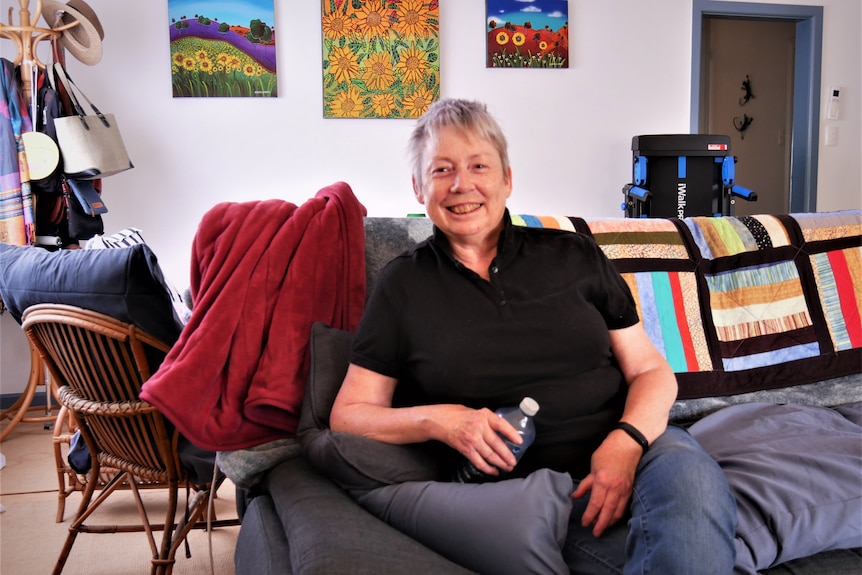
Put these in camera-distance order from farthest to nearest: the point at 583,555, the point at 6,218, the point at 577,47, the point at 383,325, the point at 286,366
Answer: the point at 577,47
the point at 6,218
the point at 286,366
the point at 383,325
the point at 583,555

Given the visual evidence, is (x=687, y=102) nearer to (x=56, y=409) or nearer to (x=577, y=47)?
(x=577, y=47)

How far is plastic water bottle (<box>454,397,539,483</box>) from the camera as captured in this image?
4.14 ft

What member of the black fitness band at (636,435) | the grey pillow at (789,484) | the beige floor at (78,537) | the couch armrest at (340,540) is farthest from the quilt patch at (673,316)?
the beige floor at (78,537)

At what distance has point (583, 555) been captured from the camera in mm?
1190

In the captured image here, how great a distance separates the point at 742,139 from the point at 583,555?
19.3 feet

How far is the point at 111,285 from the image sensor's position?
1.75 meters

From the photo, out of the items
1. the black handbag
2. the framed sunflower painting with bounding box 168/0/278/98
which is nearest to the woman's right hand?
the black handbag

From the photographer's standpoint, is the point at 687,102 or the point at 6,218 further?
the point at 687,102

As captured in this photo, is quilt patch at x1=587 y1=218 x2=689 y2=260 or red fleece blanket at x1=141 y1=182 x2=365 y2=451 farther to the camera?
quilt patch at x1=587 y1=218 x2=689 y2=260

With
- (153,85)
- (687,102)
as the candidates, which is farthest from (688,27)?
(153,85)

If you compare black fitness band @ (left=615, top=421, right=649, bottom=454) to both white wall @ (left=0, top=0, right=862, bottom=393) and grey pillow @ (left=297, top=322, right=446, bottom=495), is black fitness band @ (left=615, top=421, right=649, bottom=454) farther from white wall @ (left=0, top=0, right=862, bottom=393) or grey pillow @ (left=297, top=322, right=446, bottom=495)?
white wall @ (left=0, top=0, right=862, bottom=393)

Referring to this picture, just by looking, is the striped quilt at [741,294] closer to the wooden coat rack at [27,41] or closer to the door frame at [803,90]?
the wooden coat rack at [27,41]

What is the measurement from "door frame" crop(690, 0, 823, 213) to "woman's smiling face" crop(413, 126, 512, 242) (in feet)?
11.5

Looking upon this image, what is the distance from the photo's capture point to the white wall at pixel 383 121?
3.91m
